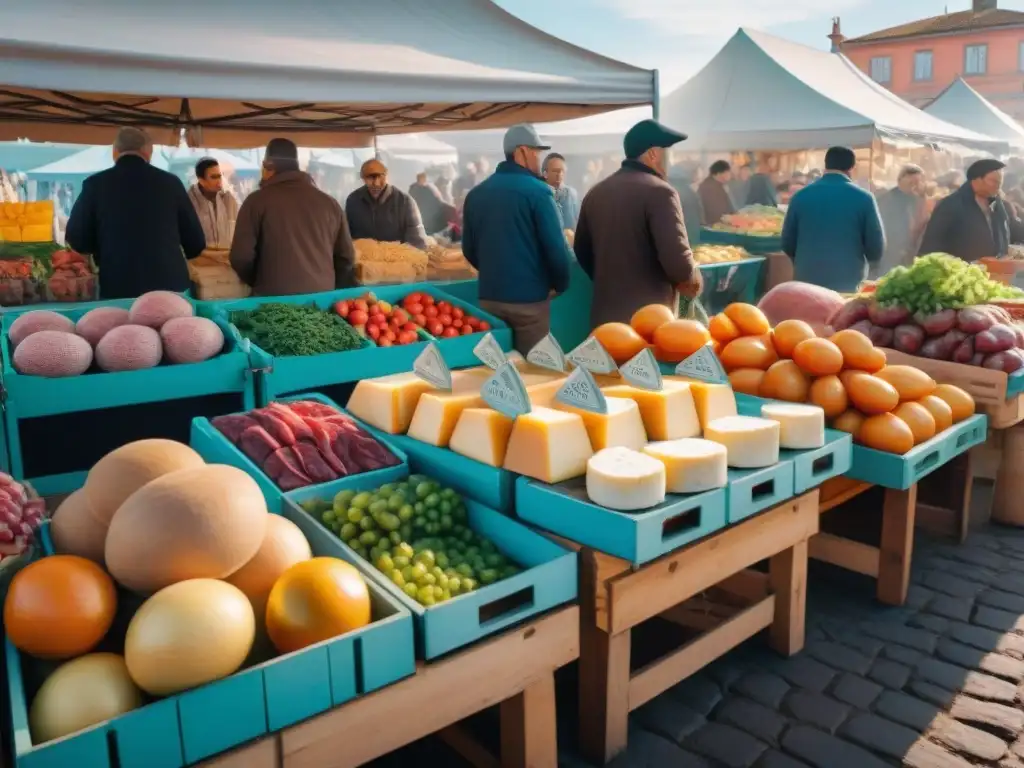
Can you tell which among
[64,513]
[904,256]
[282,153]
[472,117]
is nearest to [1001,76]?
[904,256]

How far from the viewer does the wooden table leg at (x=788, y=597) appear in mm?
3006

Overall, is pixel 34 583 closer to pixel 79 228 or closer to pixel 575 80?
pixel 79 228

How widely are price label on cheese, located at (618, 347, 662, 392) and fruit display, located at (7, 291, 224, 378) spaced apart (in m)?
2.14

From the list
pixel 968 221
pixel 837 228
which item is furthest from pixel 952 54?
pixel 837 228

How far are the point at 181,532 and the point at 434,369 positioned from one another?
1.15 m

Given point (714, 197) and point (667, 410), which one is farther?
point (714, 197)

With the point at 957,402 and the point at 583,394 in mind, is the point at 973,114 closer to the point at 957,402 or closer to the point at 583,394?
the point at 957,402

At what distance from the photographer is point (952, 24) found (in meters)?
47.8

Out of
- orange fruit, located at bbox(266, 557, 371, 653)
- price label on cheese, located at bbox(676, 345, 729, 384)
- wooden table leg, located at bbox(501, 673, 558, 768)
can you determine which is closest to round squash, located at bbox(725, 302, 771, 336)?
price label on cheese, located at bbox(676, 345, 729, 384)

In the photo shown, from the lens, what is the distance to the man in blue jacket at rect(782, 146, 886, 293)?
20.0 feet

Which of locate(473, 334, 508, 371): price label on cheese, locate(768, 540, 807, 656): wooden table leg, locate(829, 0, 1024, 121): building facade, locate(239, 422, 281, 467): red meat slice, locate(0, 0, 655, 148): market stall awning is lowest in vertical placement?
locate(768, 540, 807, 656): wooden table leg

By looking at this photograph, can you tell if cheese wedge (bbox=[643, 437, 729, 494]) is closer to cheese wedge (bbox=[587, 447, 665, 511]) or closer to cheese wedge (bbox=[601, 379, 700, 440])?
cheese wedge (bbox=[587, 447, 665, 511])

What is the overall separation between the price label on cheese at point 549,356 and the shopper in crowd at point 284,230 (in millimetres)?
2585

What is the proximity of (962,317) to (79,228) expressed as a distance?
4679mm
